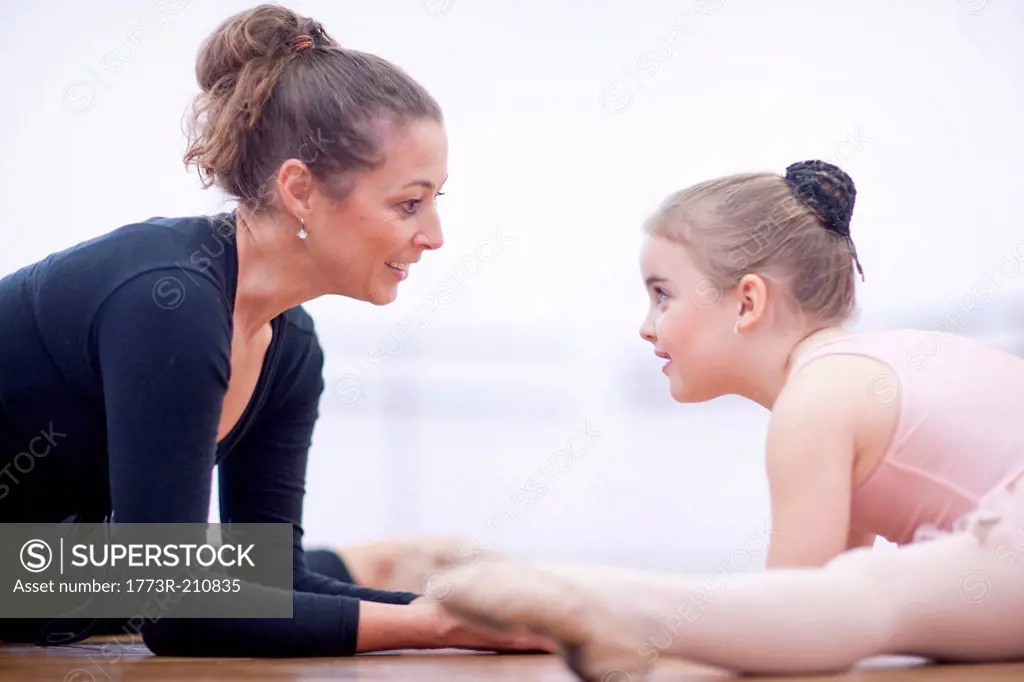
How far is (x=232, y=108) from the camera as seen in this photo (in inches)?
52.8

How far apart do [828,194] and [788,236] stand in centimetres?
8

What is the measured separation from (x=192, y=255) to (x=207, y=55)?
0.33 metres

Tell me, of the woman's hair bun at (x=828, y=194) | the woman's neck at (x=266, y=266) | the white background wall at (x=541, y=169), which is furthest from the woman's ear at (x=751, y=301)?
the white background wall at (x=541, y=169)

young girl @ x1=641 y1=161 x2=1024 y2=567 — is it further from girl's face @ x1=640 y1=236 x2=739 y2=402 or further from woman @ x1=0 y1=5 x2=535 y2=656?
woman @ x1=0 y1=5 x2=535 y2=656

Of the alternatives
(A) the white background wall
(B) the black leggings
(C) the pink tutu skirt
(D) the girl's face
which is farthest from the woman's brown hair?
(A) the white background wall

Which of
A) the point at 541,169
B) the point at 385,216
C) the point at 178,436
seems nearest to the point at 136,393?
the point at 178,436

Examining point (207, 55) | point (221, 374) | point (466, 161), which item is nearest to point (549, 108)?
point (466, 161)

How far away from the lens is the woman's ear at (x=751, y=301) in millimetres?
1271

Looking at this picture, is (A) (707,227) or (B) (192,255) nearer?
(B) (192,255)

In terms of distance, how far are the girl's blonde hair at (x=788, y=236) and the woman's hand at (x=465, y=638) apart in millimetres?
496

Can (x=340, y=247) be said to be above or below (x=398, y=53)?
below

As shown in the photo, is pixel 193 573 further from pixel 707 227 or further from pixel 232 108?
pixel 707 227

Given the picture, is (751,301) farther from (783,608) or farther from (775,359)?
(783,608)

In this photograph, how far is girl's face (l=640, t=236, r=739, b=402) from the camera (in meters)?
1.30
